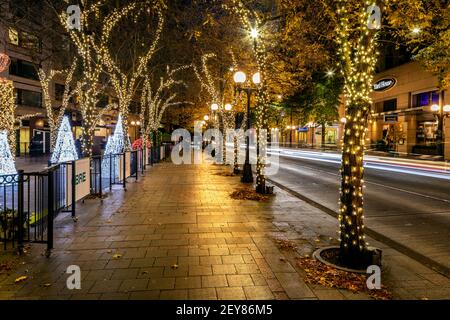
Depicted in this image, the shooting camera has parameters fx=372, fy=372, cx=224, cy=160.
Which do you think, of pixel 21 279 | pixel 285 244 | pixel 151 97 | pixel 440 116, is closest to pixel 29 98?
pixel 151 97

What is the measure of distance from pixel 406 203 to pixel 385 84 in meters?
32.7

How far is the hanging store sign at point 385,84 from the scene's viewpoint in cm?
3956

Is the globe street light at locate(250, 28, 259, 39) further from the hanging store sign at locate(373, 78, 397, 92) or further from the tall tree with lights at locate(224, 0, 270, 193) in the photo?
the hanging store sign at locate(373, 78, 397, 92)

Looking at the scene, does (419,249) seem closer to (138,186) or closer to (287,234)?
(287,234)

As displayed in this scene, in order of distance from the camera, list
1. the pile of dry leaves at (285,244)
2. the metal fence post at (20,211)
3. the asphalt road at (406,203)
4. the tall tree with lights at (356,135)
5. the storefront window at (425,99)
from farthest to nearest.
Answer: the storefront window at (425,99)
the asphalt road at (406,203)
the pile of dry leaves at (285,244)
the metal fence post at (20,211)
the tall tree with lights at (356,135)

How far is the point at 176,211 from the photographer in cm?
984

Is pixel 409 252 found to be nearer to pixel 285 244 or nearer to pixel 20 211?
pixel 285 244

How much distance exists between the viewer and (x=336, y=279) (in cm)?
513

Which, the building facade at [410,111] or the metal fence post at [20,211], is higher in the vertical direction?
the building facade at [410,111]

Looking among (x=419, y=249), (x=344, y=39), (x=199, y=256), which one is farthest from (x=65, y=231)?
(x=419, y=249)

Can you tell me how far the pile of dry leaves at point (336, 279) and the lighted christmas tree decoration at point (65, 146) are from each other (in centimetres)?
1405

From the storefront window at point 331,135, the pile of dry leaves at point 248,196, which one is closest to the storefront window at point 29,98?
the pile of dry leaves at point 248,196

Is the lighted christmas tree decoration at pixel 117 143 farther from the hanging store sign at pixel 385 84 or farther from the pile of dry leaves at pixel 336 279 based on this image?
the hanging store sign at pixel 385 84
